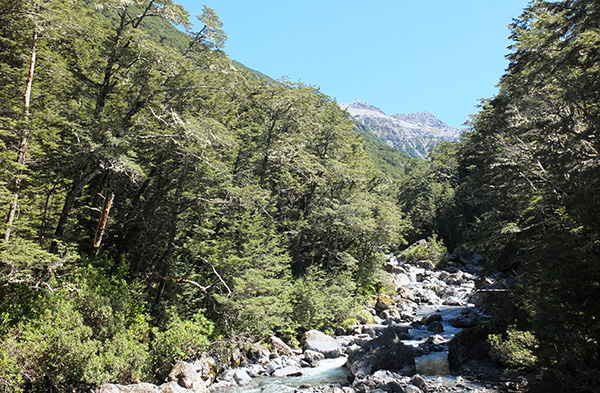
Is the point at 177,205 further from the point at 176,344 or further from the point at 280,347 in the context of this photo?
the point at 280,347

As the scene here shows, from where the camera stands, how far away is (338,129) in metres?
25.9

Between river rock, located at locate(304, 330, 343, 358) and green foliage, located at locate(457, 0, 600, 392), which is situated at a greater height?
green foliage, located at locate(457, 0, 600, 392)

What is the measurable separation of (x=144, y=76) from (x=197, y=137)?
120 inches

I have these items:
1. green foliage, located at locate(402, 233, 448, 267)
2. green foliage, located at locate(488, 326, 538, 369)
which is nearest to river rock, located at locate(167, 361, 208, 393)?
green foliage, located at locate(488, 326, 538, 369)

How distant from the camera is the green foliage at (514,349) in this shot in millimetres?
10891

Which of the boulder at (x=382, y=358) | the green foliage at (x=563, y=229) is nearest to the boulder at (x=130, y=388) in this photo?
the boulder at (x=382, y=358)

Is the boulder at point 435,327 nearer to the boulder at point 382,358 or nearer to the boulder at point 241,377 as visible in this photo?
the boulder at point 382,358

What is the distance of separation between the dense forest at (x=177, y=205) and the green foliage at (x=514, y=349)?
0.10m

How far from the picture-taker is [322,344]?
17.4 metres

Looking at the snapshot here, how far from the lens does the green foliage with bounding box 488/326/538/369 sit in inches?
429

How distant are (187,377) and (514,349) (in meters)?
11.0

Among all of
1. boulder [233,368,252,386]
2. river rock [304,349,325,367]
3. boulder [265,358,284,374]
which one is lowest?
boulder [233,368,252,386]

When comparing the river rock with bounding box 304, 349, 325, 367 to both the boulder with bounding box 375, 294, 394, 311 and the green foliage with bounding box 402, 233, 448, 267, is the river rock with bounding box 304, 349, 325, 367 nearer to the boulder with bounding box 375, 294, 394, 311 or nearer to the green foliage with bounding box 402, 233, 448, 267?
the boulder with bounding box 375, 294, 394, 311

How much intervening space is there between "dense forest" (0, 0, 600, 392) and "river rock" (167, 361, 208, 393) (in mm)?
453
